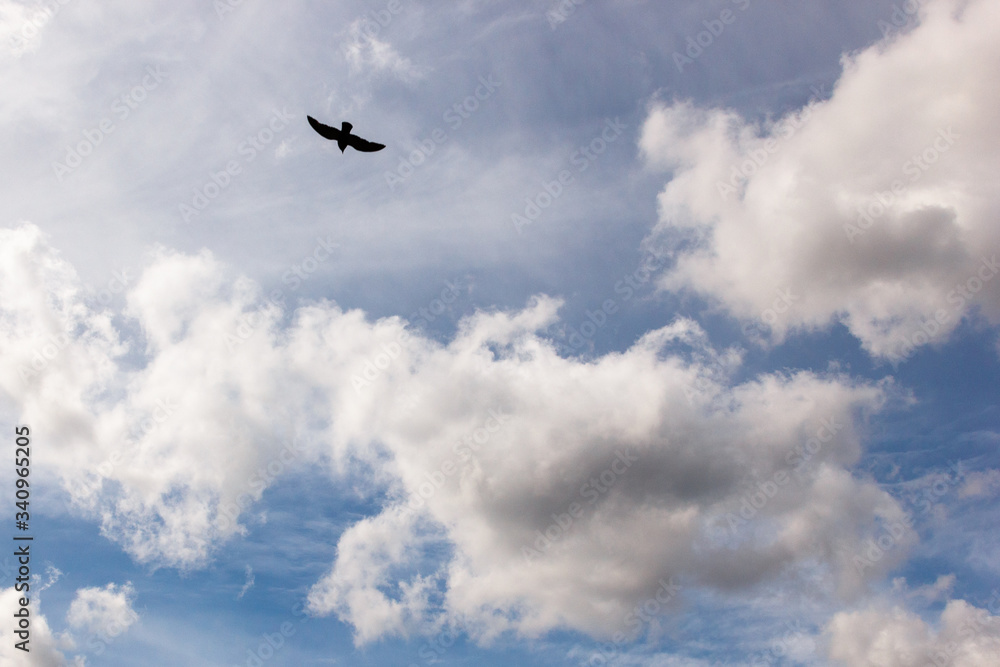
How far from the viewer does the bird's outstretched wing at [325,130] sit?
1519 inches

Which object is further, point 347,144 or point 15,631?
point 15,631

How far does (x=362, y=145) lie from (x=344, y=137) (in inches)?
45.0

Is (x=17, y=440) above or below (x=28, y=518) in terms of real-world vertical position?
above

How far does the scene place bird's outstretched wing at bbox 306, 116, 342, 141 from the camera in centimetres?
3859

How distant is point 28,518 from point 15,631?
8.35 meters

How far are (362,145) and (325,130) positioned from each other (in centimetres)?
216

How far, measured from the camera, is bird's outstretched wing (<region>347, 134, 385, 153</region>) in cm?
3956

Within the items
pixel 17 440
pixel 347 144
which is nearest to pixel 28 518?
pixel 17 440

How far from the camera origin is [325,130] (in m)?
38.8

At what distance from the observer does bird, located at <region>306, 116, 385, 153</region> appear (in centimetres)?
3859

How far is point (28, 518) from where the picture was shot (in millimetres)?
55562

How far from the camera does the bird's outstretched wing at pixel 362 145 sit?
39562 mm

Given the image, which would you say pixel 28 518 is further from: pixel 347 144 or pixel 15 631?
pixel 347 144

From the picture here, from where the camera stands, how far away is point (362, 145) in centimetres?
3997
